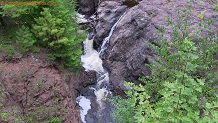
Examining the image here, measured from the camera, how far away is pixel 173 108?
3588 millimetres

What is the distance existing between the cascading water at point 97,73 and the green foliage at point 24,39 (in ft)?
10.7

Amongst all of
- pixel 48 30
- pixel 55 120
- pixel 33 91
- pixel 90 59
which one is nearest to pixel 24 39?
pixel 48 30

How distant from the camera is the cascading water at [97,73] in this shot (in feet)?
36.3

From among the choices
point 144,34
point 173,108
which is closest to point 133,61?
point 144,34

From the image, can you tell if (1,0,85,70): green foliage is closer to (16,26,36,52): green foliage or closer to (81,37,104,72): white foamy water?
(16,26,36,52): green foliage

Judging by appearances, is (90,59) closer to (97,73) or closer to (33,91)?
(97,73)

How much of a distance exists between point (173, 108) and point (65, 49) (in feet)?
21.5

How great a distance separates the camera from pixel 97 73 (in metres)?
12.9

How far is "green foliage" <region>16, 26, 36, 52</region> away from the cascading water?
3.25m

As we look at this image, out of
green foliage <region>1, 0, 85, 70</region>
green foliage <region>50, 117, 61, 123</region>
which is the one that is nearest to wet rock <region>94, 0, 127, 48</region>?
green foliage <region>1, 0, 85, 70</region>

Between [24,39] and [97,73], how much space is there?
543 cm

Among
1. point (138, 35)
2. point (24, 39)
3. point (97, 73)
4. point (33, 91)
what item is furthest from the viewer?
point (97, 73)

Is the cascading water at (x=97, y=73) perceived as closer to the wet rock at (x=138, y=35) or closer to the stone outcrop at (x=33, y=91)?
the wet rock at (x=138, y=35)

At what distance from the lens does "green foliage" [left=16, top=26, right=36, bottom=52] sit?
8328mm
